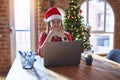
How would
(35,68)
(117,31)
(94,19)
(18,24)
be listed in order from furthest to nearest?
(94,19) < (117,31) < (18,24) < (35,68)

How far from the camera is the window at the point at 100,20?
5.23 meters

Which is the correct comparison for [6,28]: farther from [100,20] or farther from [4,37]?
[100,20]

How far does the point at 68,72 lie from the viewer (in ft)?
5.59

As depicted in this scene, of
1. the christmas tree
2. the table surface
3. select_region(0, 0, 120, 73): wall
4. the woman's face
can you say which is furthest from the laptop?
select_region(0, 0, 120, 73): wall

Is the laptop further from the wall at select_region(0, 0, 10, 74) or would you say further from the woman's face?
the wall at select_region(0, 0, 10, 74)

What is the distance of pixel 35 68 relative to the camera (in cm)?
182

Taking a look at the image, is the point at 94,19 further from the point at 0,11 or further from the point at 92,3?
the point at 0,11

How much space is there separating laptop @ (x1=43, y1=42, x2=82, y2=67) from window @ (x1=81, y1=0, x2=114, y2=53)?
344 centimetres

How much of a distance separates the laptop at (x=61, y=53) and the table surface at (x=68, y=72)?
0.06 meters

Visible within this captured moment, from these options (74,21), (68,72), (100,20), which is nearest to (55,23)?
(68,72)

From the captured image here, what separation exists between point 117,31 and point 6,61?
2.88 meters

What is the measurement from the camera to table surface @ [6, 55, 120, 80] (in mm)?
1550

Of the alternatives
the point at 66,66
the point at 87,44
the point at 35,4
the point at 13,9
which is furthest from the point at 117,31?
the point at 66,66

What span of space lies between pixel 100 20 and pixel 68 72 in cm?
395
